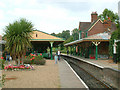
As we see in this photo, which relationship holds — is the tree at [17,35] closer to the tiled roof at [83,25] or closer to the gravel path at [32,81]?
the gravel path at [32,81]

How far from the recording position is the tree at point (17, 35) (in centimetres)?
1417

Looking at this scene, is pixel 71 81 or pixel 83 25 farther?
pixel 83 25

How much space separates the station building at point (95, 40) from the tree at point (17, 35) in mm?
10475

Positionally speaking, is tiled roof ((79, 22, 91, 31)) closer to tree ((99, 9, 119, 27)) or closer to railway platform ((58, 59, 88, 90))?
tree ((99, 9, 119, 27))

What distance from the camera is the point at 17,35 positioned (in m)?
14.3

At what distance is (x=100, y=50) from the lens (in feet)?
93.3

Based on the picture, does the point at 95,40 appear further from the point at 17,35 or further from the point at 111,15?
the point at 111,15

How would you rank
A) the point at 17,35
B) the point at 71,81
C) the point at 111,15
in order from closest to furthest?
the point at 71,81 < the point at 17,35 < the point at 111,15

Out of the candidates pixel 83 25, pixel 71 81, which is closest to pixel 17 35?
pixel 71 81

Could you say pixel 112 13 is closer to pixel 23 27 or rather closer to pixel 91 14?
pixel 91 14

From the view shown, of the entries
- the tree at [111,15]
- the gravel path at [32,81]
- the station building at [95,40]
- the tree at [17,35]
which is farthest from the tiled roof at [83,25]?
the gravel path at [32,81]

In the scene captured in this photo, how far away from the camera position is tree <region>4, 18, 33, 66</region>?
46.5 ft

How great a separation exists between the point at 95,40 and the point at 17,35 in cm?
1280

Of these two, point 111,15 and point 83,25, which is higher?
point 111,15
